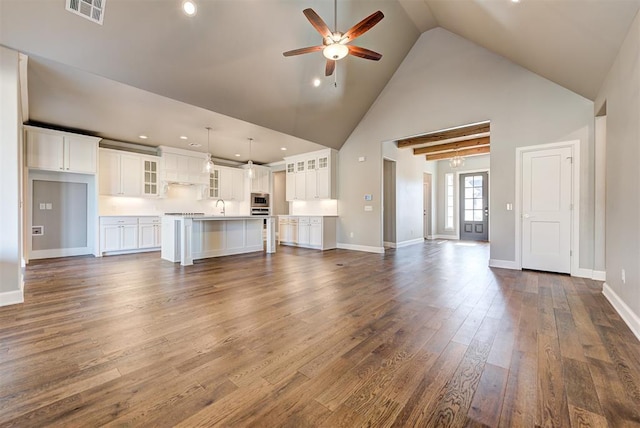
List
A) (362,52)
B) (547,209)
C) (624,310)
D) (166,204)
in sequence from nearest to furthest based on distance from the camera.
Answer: (624,310)
(362,52)
(547,209)
(166,204)

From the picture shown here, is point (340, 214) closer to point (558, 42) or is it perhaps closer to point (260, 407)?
point (558, 42)

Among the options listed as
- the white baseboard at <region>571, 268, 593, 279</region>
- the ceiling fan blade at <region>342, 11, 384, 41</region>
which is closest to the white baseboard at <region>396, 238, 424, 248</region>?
the white baseboard at <region>571, 268, 593, 279</region>

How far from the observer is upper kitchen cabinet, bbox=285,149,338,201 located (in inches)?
282

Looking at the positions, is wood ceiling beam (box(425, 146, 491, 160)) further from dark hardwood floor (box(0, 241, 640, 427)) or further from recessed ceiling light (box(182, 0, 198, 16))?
recessed ceiling light (box(182, 0, 198, 16))

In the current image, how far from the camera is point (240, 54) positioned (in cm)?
392

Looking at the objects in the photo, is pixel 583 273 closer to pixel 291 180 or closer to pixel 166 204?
pixel 291 180

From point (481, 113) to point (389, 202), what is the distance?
3.18 meters

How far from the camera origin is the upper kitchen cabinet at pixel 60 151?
498 centimetres

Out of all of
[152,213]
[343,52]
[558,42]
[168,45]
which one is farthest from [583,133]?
[152,213]

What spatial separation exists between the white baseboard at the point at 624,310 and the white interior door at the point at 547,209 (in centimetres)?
122

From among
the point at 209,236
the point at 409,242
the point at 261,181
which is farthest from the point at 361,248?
the point at 261,181

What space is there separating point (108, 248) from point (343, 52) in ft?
20.6

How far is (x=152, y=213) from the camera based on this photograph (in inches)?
276

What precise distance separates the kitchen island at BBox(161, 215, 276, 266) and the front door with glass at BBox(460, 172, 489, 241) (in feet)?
22.8
